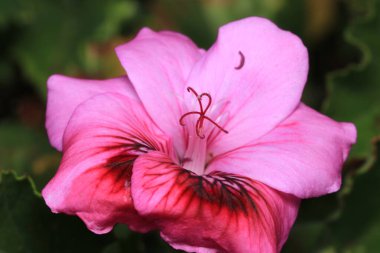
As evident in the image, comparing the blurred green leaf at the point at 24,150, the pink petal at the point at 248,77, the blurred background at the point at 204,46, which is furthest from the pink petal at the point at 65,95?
the blurred green leaf at the point at 24,150

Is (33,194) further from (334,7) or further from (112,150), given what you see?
(334,7)

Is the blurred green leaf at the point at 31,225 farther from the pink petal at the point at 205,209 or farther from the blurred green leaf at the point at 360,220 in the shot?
the blurred green leaf at the point at 360,220

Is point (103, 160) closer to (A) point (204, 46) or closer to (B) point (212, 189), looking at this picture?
(B) point (212, 189)

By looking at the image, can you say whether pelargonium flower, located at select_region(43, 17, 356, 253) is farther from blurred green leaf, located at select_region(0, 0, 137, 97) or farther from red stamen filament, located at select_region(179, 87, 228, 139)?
blurred green leaf, located at select_region(0, 0, 137, 97)

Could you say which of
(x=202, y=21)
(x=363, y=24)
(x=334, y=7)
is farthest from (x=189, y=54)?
(x=334, y=7)

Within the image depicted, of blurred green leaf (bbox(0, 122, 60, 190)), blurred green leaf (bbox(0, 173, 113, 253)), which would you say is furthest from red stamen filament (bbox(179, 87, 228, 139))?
blurred green leaf (bbox(0, 122, 60, 190))

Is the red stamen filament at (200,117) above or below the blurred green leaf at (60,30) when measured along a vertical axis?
above
